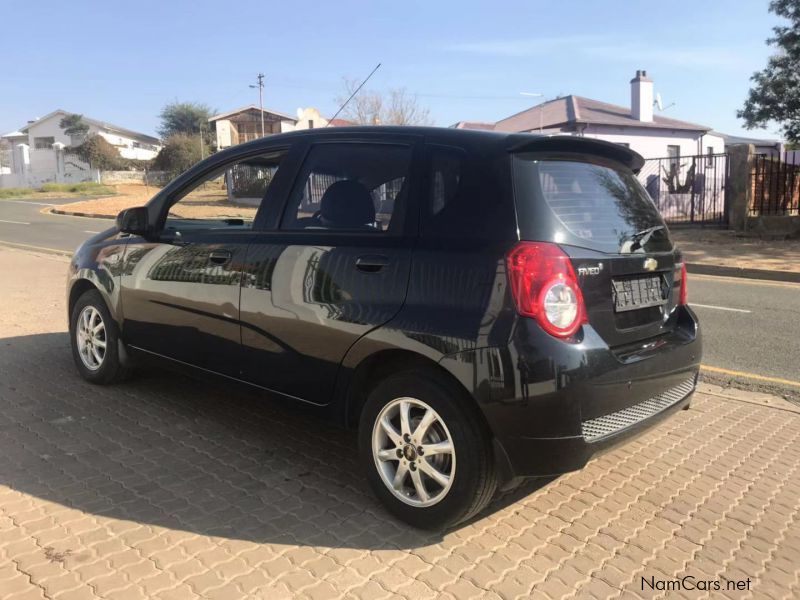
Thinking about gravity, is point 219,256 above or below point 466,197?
below

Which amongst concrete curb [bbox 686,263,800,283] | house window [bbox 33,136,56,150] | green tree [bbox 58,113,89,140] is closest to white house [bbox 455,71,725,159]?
concrete curb [bbox 686,263,800,283]

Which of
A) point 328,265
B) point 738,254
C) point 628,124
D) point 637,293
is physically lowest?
point 738,254

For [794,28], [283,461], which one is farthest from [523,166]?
[794,28]

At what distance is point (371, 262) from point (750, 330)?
5.97 m

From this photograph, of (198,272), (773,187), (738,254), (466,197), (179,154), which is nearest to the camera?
(466,197)

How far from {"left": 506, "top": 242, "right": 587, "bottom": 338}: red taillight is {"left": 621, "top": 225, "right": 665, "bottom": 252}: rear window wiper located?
1.73ft

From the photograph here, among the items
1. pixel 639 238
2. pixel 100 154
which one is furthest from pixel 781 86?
pixel 100 154

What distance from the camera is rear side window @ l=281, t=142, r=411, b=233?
10.5ft

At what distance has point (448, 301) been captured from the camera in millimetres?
2805

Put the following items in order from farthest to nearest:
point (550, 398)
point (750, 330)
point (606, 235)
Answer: point (750, 330) → point (606, 235) → point (550, 398)

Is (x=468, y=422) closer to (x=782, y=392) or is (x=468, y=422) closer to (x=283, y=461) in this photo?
(x=283, y=461)

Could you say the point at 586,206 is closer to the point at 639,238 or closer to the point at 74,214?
the point at 639,238

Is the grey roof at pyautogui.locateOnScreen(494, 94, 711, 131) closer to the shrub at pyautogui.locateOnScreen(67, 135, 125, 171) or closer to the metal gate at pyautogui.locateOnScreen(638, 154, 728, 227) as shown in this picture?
the metal gate at pyautogui.locateOnScreen(638, 154, 728, 227)

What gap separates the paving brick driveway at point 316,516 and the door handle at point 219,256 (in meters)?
1.06
